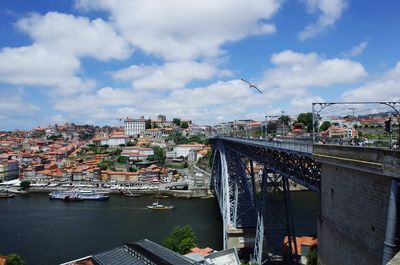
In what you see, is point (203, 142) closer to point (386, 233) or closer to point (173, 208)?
point (173, 208)

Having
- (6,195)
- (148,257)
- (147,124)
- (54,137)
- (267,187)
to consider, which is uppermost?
(147,124)

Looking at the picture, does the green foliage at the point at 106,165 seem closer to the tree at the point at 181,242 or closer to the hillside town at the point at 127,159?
the hillside town at the point at 127,159

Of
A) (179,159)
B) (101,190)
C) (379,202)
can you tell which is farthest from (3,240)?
(179,159)

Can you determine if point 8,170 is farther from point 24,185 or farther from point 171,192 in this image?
point 171,192

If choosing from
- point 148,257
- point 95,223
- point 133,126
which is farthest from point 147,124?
point 148,257

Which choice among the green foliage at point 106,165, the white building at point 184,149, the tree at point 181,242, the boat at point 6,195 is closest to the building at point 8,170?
the boat at point 6,195

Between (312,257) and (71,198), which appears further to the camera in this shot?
(71,198)
